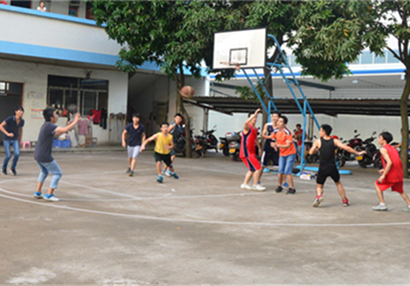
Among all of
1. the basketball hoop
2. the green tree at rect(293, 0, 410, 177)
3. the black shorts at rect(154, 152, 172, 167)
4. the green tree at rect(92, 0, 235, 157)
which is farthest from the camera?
the green tree at rect(92, 0, 235, 157)

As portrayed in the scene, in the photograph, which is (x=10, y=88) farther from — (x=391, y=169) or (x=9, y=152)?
(x=391, y=169)

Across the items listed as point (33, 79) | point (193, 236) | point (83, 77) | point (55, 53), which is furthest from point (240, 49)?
point (33, 79)

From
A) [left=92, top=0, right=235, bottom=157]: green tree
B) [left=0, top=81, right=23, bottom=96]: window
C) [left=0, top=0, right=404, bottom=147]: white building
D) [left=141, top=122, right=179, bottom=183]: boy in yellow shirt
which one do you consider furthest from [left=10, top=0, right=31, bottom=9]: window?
[left=141, top=122, right=179, bottom=183]: boy in yellow shirt

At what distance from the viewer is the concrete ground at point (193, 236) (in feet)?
15.1

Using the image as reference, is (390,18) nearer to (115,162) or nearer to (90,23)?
(115,162)

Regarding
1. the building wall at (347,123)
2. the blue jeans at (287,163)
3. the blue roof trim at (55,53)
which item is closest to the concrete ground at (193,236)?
the blue jeans at (287,163)

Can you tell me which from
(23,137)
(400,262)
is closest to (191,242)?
(400,262)

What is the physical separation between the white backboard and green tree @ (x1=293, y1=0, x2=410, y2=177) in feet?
4.00

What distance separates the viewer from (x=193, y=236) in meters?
6.11

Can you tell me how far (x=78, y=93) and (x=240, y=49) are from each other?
10171 millimetres

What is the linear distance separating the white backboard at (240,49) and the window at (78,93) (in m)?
9.04

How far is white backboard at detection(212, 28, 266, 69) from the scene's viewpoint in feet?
44.4

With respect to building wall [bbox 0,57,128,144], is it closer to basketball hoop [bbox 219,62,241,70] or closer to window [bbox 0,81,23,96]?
window [bbox 0,81,23,96]

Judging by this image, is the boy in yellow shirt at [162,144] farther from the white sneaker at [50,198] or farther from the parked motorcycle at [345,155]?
the parked motorcycle at [345,155]
